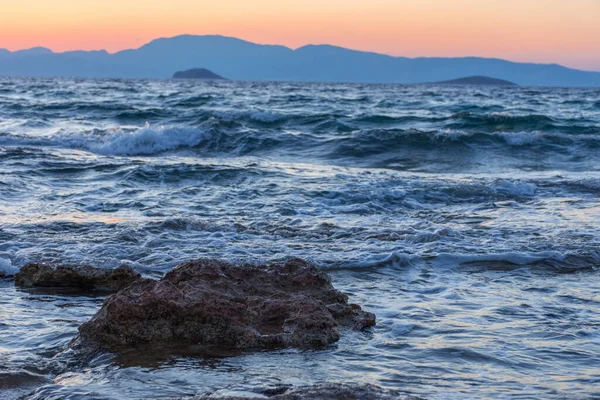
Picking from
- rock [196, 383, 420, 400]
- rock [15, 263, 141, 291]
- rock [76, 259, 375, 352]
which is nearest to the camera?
rock [196, 383, 420, 400]

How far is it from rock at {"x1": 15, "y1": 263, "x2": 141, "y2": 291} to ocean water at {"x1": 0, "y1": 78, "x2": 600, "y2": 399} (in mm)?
176

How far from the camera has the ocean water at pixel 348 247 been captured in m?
3.30

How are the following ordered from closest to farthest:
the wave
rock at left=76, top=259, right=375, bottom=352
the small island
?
rock at left=76, top=259, right=375, bottom=352
the wave
the small island

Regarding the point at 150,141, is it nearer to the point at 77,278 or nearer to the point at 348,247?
the point at 348,247

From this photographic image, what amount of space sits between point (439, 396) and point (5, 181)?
7642 millimetres

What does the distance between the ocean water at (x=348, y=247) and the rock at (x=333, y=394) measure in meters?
0.25

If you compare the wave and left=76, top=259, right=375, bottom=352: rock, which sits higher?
left=76, top=259, right=375, bottom=352: rock

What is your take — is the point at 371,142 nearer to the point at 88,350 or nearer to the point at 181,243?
the point at 181,243

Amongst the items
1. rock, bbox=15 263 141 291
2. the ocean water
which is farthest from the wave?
rock, bbox=15 263 141 291

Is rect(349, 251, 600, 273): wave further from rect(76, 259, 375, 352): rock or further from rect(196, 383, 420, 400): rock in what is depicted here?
rect(196, 383, 420, 400): rock

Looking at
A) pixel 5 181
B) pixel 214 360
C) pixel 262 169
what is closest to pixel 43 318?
pixel 214 360

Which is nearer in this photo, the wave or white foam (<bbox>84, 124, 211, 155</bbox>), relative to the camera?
the wave

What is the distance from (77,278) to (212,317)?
1.49 metres

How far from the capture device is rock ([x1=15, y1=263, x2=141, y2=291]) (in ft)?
15.8
